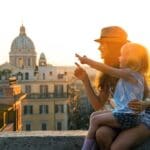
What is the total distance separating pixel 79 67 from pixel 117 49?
10.9 inches

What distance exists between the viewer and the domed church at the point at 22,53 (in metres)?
91.6

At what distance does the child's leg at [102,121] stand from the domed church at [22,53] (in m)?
85.8

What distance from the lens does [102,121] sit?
3.63 meters

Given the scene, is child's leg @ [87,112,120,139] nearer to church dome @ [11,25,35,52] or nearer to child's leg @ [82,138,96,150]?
child's leg @ [82,138,96,150]

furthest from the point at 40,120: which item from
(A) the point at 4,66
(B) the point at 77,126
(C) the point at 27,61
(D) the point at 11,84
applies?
(C) the point at 27,61

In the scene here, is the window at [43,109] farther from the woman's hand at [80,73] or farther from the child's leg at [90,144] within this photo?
the child's leg at [90,144]

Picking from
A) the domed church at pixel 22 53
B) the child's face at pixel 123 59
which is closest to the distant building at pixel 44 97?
the domed church at pixel 22 53

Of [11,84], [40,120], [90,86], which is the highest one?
[90,86]

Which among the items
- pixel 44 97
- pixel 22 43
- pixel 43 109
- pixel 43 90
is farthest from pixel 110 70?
pixel 22 43

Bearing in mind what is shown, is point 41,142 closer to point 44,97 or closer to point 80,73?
point 80,73

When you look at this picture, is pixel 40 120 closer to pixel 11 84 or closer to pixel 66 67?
pixel 11 84

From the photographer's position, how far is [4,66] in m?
81.4

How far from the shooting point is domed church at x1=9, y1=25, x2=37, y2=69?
91.6 meters

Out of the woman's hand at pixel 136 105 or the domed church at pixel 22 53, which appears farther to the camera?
the domed church at pixel 22 53
